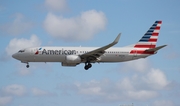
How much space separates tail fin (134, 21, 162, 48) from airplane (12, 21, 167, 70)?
352mm

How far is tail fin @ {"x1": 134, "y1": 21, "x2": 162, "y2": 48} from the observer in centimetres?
8725

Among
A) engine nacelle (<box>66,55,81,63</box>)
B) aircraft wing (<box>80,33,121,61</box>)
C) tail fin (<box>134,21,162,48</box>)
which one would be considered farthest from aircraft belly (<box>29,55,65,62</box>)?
tail fin (<box>134,21,162,48</box>)

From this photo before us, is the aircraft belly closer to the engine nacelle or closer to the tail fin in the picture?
the engine nacelle

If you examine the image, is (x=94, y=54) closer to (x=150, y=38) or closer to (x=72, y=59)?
(x=72, y=59)

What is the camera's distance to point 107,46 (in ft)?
256

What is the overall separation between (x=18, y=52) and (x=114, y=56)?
16876 mm

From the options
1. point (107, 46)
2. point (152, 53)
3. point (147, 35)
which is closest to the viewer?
point (107, 46)

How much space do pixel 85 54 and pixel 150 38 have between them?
621 inches

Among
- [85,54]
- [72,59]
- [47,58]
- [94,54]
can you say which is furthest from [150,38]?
[47,58]

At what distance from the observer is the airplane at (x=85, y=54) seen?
79.8 meters

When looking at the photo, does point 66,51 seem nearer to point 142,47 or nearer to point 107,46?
point 107,46

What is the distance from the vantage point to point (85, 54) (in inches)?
3152

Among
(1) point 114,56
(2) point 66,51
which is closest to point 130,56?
(1) point 114,56

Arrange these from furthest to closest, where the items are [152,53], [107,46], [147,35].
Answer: [147,35]
[152,53]
[107,46]
